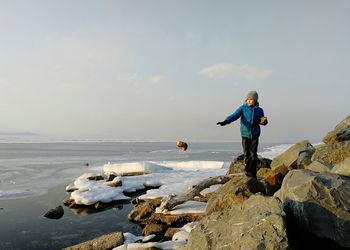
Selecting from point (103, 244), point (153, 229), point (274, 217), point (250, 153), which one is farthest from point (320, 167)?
point (103, 244)

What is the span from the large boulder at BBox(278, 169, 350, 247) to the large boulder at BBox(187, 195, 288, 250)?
60 cm

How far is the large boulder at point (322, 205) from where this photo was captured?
16.8ft

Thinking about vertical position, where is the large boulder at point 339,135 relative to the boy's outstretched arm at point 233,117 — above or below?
below

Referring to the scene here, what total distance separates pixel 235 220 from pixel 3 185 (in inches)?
620

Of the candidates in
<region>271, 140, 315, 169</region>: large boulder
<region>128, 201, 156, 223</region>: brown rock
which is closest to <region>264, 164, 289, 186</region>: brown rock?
<region>271, 140, 315, 169</region>: large boulder

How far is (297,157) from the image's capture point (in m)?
10.4

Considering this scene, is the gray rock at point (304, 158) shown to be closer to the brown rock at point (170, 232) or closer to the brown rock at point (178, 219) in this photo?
the brown rock at point (178, 219)

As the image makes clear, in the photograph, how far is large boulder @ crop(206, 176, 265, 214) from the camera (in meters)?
7.48

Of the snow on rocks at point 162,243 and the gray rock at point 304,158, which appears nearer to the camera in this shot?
the snow on rocks at point 162,243

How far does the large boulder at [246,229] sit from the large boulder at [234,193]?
6.66 feet

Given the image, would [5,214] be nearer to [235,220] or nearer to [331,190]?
[235,220]

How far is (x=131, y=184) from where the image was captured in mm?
15914

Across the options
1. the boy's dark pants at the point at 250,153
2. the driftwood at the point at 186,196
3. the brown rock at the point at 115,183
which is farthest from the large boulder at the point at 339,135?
the brown rock at the point at 115,183

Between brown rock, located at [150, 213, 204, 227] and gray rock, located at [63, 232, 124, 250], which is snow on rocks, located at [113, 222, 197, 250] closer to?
gray rock, located at [63, 232, 124, 250]
